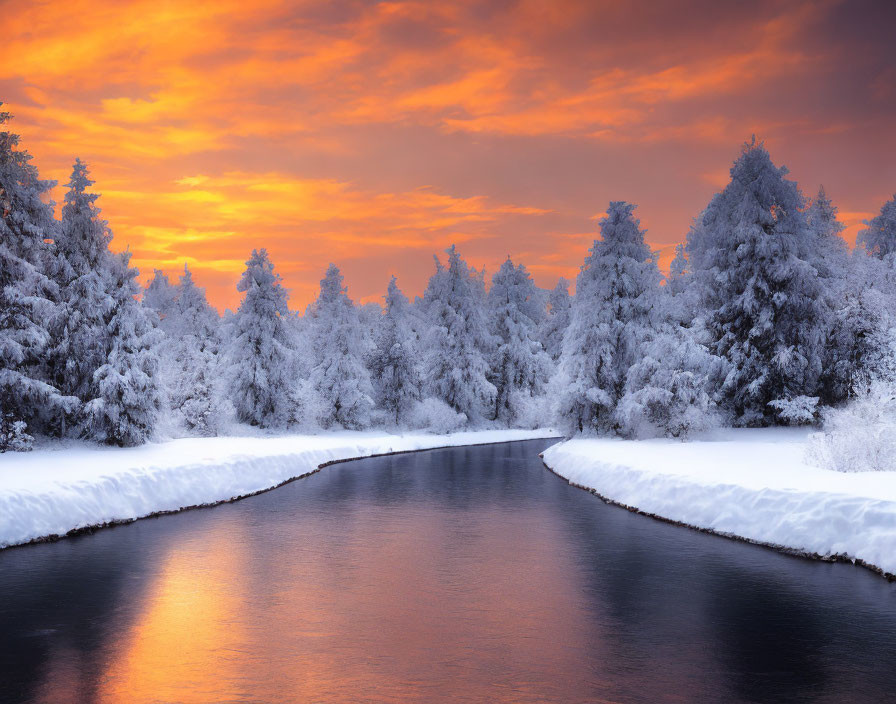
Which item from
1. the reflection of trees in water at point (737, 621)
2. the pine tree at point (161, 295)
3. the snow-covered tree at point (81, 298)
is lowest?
the reflection of trees in water at point (737, 621)

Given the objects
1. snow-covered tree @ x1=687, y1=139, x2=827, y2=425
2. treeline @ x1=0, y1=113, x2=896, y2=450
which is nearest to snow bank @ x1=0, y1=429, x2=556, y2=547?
treeline @ x1=0, y1=113, x2=896, y2=450

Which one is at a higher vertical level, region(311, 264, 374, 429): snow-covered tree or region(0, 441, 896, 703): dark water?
region(311, 264, 374, 429): snow-covered tree

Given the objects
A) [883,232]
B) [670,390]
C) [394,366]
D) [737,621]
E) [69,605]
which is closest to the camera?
[737,621]

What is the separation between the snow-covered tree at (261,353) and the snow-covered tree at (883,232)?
5255 cm

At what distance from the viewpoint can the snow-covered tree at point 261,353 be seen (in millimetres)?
49969

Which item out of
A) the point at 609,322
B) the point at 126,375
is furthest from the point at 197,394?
the point at 609,322

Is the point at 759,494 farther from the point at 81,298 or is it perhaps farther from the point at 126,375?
the point at 81,298

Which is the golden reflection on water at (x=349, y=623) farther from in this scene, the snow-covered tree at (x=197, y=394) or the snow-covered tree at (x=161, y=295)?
the snow-covered tree at (x=161, y=295)

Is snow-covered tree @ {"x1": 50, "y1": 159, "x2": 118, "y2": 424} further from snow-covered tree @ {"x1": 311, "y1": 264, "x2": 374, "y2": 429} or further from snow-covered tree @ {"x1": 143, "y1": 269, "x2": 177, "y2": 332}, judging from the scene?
snow-covered tree @ {"x1": 143, "y1": 269, "x2": 177, "y2": 332}

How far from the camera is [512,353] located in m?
63.1

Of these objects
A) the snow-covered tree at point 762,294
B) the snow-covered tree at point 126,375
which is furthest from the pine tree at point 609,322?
the snow-covered tree at point 126,375

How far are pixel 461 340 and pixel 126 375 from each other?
33.1m

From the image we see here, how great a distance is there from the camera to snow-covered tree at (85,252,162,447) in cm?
2942

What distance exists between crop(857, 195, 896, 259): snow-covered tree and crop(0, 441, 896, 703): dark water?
59640 mm
